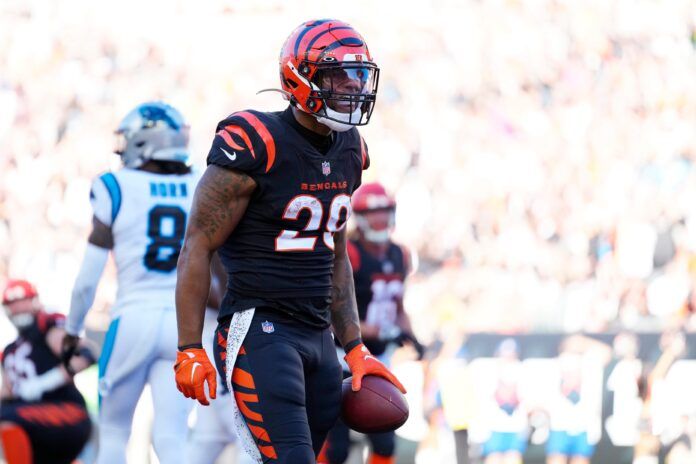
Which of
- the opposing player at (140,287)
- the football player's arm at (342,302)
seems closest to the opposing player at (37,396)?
the opposing player at (140,287)

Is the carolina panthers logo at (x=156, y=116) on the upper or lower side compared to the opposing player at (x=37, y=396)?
upper

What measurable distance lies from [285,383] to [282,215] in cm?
52

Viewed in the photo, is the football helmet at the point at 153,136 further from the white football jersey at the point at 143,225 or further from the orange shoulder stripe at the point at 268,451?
the orange shoulder stripe at the point at 268,451

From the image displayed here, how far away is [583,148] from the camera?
1362 cm

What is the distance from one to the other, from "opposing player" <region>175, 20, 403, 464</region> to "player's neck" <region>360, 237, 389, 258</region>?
3.39 metres

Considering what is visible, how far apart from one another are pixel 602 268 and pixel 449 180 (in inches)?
84.5

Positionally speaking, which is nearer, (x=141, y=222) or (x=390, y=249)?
(x=141, y=222)

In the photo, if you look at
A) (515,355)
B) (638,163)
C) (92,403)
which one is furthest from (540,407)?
(638,163)

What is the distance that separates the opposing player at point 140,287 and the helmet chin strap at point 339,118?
1.73 meters

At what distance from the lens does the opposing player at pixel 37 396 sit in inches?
254

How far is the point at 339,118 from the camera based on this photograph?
3818 millimetres

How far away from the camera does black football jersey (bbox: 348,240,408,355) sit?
7254 mm

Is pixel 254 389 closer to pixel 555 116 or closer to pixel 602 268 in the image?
pixel 602 268

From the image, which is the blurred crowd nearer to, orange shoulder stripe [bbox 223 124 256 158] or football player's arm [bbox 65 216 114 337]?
football player's arm [bbox 65 216 114 337]
